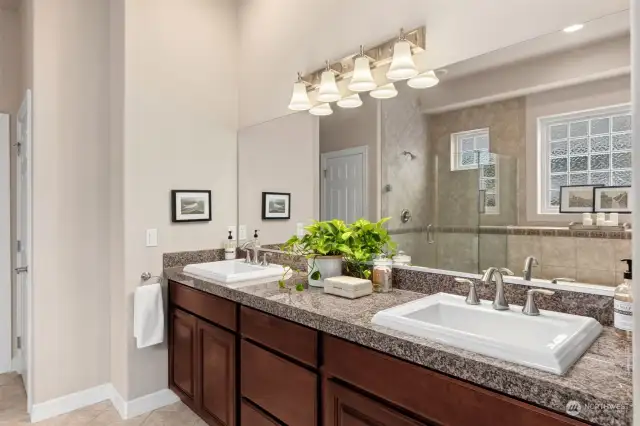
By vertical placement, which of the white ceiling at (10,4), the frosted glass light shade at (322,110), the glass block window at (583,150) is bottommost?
the glass block window at (583,150)

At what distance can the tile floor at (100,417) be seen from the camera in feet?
8.59

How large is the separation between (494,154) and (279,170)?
1562 millimetres

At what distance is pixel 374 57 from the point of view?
2.15 metres

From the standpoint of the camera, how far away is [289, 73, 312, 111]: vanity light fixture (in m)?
2.56

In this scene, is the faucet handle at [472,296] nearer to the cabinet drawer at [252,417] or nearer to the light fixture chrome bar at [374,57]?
the cabinet drawer at [252,417]

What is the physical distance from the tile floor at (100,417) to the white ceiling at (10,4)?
301 cm

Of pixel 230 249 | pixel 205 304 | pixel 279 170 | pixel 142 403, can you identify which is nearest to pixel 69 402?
pixel 142 403

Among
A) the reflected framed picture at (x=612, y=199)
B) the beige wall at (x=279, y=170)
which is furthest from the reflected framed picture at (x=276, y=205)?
the reflected framed picture at (x=612, y=199)

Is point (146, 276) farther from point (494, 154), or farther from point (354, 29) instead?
point (494, 154)

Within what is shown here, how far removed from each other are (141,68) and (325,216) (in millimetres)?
1576

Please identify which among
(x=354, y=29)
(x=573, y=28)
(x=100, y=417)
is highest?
(x=354, y=29)

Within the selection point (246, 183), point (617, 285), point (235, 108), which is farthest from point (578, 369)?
point (235, 108)

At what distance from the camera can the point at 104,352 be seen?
2.92m

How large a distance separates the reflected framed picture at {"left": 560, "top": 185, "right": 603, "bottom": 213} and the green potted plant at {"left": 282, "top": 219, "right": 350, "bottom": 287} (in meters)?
0.99
